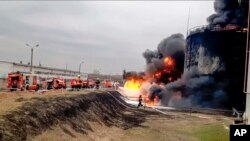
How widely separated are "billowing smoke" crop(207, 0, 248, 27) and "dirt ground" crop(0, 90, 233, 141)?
2820 centimetres

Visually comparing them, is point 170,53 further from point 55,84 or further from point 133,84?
point 55,84

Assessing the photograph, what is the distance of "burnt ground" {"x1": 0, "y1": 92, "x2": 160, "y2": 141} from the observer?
62.1 ft

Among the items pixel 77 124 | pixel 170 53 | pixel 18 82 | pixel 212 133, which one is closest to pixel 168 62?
pixel 170 53

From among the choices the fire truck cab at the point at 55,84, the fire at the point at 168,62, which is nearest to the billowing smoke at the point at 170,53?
the fire at the point at 168,62

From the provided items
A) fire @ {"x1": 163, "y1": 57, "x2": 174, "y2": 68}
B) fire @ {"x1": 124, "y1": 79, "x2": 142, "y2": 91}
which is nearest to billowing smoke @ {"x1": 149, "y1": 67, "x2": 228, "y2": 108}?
fire @ {"x1": 163, "y1": 57, "x2": 174, "y2": 68}

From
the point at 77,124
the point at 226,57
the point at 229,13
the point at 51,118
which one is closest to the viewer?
the point at 51,118

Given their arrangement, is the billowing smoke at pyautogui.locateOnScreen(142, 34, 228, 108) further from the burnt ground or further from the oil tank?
the burnt ground

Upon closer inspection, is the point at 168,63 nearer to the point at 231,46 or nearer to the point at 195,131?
the point at 231,46

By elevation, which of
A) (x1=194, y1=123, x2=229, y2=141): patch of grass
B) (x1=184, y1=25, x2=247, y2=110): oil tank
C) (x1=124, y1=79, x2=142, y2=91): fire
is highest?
(x1=184, y1=25, x2=247, y2=110): oil tank

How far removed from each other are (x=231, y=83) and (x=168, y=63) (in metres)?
23.8

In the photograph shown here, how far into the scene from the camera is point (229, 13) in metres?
63.7

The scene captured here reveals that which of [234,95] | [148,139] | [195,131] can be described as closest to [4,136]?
[148,139]

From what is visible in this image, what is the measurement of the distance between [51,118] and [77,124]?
3386mm

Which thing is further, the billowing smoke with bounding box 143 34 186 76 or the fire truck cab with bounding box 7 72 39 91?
the billowing smoke with bounding box 143 34 186 76
